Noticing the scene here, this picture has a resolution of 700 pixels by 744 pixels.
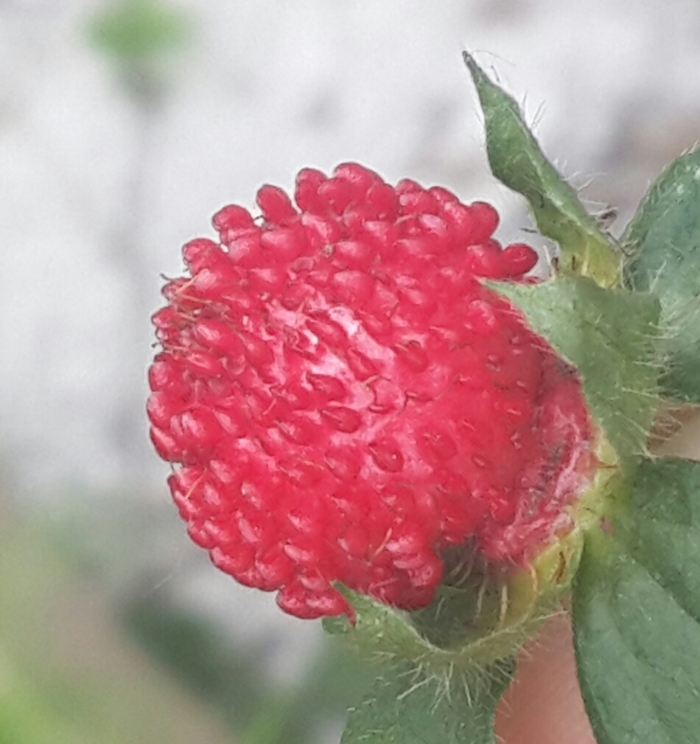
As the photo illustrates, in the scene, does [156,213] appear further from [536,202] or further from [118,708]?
[536,202]

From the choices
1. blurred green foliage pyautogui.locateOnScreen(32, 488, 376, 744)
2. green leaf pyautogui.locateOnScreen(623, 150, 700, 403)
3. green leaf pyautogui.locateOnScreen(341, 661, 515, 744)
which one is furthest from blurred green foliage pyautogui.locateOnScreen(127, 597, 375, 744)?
green leaf pyautogui.locateOnScreen(623, 150, 700, 403)

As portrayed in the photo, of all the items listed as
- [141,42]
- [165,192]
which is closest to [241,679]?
[165,192]

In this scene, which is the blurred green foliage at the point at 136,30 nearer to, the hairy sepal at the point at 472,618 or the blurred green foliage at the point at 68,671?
the blurred green foliage at the point at 68,671

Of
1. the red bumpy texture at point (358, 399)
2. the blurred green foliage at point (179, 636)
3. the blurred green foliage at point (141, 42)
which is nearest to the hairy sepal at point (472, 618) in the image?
the red bumpy texture at point (358, 399)

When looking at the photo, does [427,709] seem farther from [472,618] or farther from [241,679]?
[241,679]

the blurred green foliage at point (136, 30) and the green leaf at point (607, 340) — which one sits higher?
the blurred green foliage at point (136, 30)
